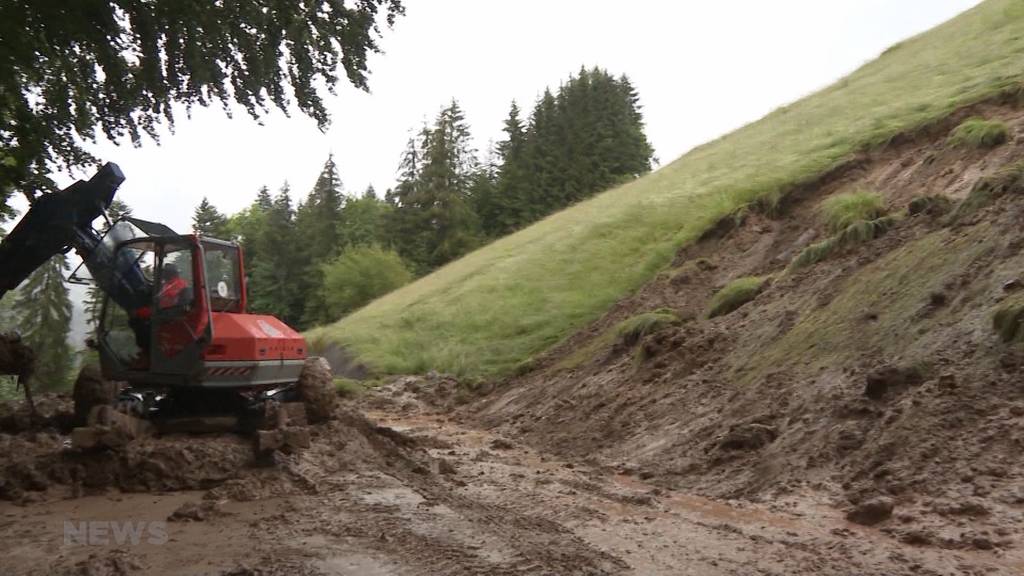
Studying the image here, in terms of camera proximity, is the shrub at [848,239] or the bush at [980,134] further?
the bush at [980,134]

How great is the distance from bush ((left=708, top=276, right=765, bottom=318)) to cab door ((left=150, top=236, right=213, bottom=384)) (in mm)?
8101

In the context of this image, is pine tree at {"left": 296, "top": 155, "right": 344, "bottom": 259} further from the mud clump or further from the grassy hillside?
the mud clump

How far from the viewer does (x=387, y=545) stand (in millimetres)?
6250

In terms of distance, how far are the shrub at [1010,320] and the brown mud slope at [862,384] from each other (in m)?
0.07

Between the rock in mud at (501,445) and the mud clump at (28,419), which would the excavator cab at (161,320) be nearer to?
the mud clump at (28,419)

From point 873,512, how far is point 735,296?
7.71 m

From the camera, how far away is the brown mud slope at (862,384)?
21.9 ft

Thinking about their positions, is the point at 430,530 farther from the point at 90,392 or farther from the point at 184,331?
the point at 90,392

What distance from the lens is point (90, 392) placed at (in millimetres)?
9789

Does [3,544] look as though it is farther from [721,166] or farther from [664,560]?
[721,166]

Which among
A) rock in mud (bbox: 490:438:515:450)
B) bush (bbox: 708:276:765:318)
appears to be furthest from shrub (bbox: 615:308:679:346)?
rock in mud (bbox: 490:438:515:450)

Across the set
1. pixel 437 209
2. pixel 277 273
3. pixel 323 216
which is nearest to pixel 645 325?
pixel 437 209

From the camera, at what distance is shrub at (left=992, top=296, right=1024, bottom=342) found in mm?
7418

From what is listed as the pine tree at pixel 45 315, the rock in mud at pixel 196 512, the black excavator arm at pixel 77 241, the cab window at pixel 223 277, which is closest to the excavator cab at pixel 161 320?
the black excavator arm at pixel 77 241
